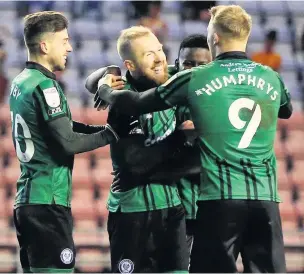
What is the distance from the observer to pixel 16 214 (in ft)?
17.7

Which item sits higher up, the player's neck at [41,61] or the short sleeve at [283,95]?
the player's neck at [41,61]

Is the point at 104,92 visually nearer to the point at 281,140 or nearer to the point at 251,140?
the point at 251,140

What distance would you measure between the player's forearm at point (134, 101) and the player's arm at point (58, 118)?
0.23 m

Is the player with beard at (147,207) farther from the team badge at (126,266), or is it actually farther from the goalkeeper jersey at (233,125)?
the goalkeeper jersey at (233,125)

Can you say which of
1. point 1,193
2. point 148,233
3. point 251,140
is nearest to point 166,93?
point 251,140

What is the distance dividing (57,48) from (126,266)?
1.19 meters

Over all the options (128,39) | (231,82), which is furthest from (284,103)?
(128,39)

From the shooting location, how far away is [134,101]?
5152 millimetres

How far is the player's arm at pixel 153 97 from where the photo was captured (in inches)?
196

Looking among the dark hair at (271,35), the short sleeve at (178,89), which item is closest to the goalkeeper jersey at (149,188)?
the short sleeve at (178,89)

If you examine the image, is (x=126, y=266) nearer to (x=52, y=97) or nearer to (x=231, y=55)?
(x=52, y=97)

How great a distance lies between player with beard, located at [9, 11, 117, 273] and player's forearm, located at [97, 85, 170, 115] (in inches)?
7.9

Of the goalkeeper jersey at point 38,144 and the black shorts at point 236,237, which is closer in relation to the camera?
the black shorts at point 236,237

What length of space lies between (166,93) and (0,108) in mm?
6187
